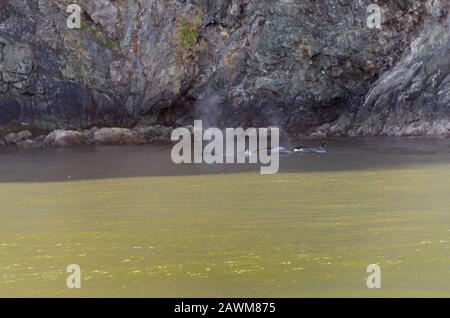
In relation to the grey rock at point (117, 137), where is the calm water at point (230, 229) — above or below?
below

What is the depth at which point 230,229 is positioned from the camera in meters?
11.7

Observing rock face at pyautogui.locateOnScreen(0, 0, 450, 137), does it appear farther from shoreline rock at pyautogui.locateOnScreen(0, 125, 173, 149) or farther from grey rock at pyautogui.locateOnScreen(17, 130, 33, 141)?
shoreline rock at pyautogui.locateOnScreen(0, 125, 173, 149)

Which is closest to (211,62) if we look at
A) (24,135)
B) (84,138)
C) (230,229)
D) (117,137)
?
(117,137)

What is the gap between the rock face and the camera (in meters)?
26.3

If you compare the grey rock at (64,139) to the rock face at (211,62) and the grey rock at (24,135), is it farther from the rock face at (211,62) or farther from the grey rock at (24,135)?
the rock face at (211,62)

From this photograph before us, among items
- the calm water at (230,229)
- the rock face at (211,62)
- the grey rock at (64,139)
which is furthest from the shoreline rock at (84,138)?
the calm water at (230,229)

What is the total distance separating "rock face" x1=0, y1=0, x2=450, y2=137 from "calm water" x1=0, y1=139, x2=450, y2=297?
25.9 ft

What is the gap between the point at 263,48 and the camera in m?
26.8

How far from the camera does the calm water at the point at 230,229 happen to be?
9.31 metres

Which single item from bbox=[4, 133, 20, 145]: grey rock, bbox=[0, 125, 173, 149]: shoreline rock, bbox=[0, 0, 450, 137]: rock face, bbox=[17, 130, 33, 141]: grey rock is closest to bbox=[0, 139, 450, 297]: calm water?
bbox=[0, 125, 173, 149]: shoreline rock

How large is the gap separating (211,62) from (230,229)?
16.4 m

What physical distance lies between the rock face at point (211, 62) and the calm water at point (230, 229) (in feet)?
25.9

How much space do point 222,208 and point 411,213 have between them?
3033 millimetres
